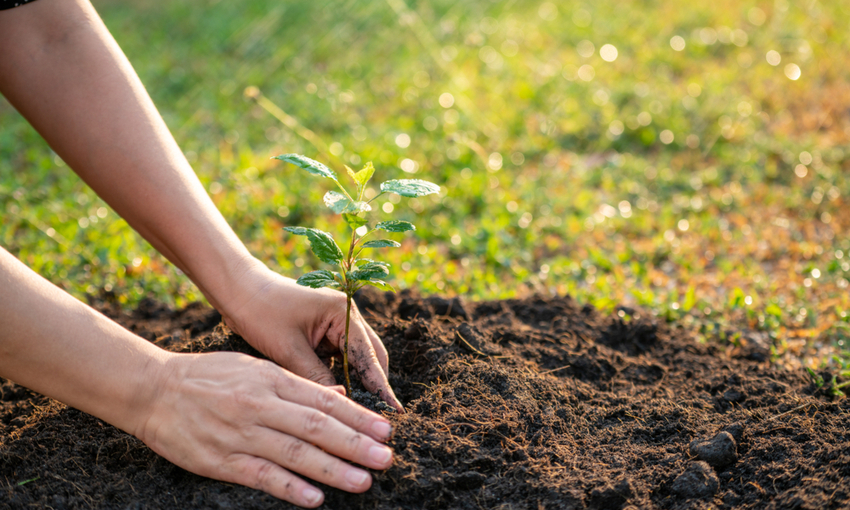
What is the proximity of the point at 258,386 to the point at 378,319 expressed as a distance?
1005 millimetres

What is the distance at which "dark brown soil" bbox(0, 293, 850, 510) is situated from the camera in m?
1.75

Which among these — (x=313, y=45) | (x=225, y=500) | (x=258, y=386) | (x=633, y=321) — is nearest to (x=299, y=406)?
(x=258, y=386)

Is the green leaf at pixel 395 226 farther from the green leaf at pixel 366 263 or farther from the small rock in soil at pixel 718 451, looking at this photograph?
the small rock in soil at pixel 718 451

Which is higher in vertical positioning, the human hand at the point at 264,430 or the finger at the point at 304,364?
the human hand at the point at 264,430

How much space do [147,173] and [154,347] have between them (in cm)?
63

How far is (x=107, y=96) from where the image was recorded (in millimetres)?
2051

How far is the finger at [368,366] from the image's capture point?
202 centimetres

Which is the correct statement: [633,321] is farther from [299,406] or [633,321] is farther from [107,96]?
[107,96]

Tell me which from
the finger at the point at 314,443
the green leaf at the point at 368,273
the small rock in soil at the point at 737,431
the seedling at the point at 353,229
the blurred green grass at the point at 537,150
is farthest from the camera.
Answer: the blurred green grass at the point at 537,150

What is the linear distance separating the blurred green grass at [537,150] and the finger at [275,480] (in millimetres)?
1750

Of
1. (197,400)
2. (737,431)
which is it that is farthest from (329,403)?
(737,431)

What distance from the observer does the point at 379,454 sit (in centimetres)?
159

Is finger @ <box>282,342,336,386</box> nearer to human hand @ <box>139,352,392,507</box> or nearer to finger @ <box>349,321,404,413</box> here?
finger @ <box>349,321,404,413</box>

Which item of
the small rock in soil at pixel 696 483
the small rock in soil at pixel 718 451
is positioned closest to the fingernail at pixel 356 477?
the small rock in soil at pixel 696 483
